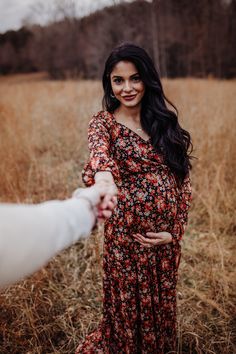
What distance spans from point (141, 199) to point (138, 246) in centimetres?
24

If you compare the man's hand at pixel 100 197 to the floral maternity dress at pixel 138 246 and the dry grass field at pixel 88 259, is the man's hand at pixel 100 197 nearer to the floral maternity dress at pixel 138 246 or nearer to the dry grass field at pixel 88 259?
the floral maternity dress at pixel 138 246

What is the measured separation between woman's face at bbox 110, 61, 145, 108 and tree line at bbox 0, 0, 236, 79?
247 inches

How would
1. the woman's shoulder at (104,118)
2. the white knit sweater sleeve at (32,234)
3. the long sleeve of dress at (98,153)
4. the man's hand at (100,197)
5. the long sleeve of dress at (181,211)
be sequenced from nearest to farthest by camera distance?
the white knit sweater sleeve at (32,234)
the man's hand at (100,197)
the long sleeve of dress at (98,153)
the woman's shoulder at (104,118)
the long sleeve of dress at (181,211)

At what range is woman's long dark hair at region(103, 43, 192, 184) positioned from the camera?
4.31 ft

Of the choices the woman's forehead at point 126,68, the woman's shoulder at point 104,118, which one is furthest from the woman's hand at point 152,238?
the woman's forehead at point 126,68

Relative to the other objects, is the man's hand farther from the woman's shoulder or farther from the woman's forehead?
the woman's forehead

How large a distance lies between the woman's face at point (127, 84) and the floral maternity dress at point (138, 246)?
117 mm

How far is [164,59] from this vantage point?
43.0ft

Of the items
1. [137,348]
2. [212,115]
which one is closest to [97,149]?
[137,348]

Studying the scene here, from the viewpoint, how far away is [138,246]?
4.41 feet

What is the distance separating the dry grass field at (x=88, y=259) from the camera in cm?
184

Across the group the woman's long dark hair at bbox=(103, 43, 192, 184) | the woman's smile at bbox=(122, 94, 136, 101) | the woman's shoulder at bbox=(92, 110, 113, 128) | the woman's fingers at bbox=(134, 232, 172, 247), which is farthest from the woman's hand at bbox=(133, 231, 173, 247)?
the woman's smile at bbox=(122, 94, 136, 101)

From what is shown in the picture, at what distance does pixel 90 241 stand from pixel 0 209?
2244mm

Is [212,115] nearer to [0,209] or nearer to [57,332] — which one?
[57,332]
